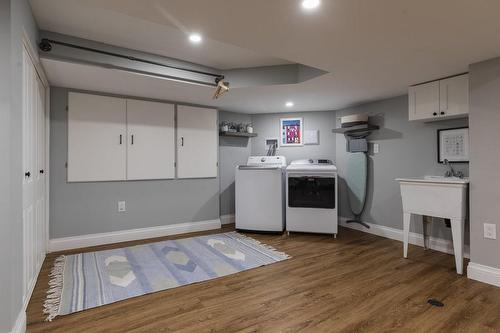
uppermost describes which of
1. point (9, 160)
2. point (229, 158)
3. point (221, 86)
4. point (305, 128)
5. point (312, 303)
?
point (221, 86)

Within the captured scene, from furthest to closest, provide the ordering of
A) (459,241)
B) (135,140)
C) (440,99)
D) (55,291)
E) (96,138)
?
(135,140), (96,138), (440,99), (459,241), (55,291)

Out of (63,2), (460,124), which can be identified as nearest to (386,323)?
(460,124)

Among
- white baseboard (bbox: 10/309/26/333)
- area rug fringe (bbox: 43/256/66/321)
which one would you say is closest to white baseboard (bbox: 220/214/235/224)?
area rug fringe (bbox: 43/256/66/321)

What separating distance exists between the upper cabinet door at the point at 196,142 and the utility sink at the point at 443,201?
8.77 ft

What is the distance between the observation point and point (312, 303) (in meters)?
1.94

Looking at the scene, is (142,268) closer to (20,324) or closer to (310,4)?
(20,324)

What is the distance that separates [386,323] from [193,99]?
3266mm

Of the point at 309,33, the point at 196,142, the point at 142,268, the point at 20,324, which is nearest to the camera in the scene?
the point at 20,324

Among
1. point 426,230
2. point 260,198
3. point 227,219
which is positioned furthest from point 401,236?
point 227,219

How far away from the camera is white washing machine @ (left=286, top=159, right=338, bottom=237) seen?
3.57 meters

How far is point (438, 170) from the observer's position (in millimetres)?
3105

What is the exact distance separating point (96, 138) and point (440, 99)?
3.99m

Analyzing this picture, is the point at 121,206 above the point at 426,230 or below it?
above

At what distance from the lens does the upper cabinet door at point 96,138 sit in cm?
317
